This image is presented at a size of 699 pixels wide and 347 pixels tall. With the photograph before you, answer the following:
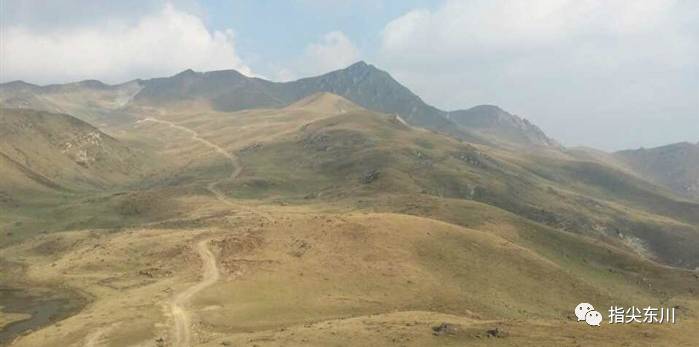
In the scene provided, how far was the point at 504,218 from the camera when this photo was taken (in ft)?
401

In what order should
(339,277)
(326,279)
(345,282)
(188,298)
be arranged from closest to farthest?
(188,298)
(345,282)
(326,279)
(339,277)

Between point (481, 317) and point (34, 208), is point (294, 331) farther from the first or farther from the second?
point (34, 208)

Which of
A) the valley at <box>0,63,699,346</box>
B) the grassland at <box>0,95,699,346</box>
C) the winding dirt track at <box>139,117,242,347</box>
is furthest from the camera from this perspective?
the winding dirt track at <box>139,117,242,347</box>

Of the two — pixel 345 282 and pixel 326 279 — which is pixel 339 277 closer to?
pixel 345 282

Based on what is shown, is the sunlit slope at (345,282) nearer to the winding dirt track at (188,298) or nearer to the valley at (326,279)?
the valley at (326,279)

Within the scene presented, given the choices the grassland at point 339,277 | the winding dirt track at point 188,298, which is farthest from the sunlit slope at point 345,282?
the winding dirt track at point 188,298

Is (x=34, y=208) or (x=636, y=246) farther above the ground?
(x=34, y=208)

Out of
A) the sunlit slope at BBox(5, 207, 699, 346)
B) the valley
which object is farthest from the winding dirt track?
the sunlit slope at BBox(5, 207, 699, 346)

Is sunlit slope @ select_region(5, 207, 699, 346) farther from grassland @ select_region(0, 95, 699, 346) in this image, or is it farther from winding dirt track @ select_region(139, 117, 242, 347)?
winding dirt track @ select_region(139, 117, 242, 347)

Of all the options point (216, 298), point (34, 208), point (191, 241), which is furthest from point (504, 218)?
point (34, 208)

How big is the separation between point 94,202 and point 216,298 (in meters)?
100

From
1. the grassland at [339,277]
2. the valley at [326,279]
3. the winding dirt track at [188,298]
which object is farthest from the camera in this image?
the winding dirt track at [188,298]

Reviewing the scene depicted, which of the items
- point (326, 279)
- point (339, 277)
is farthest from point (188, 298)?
point (339, 277)

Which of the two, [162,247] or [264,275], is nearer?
[264,275]
